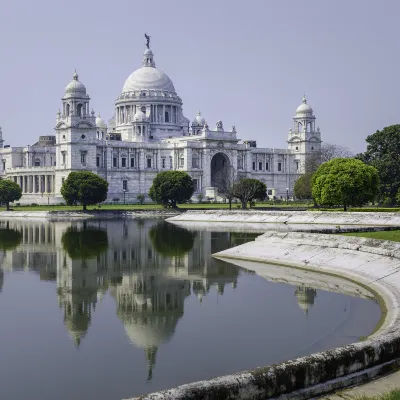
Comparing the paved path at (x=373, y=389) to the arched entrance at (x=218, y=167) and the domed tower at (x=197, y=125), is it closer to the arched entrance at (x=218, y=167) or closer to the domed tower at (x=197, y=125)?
the arched entrance at (x=218, y=167)

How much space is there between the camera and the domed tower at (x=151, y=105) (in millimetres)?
132750

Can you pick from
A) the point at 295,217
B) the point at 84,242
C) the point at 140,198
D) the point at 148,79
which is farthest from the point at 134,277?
the point at 148,79

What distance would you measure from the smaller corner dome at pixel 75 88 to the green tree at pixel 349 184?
5642 cm

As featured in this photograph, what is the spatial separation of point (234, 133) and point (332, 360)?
116 m

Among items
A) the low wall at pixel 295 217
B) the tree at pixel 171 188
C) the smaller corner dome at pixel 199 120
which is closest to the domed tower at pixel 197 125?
the smaller corner dome at pixel 199 120

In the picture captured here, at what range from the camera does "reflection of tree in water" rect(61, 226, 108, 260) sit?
1596 inches

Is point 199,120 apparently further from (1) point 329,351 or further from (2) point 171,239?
(1) point 329,351

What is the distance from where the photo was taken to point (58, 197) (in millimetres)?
A: 103312

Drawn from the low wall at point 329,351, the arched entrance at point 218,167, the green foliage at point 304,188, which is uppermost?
the arched entrance at point 218,167

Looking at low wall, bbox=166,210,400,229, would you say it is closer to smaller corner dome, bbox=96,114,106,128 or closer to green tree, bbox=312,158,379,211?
green tree, bbox=312,158,379,211

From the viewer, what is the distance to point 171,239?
1956 inches

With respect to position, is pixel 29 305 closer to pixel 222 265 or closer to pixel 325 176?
pixel 222 265

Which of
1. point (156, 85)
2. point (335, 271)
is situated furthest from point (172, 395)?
point (156, 85)

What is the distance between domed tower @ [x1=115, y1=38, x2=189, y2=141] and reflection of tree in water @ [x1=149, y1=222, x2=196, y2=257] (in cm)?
7037
